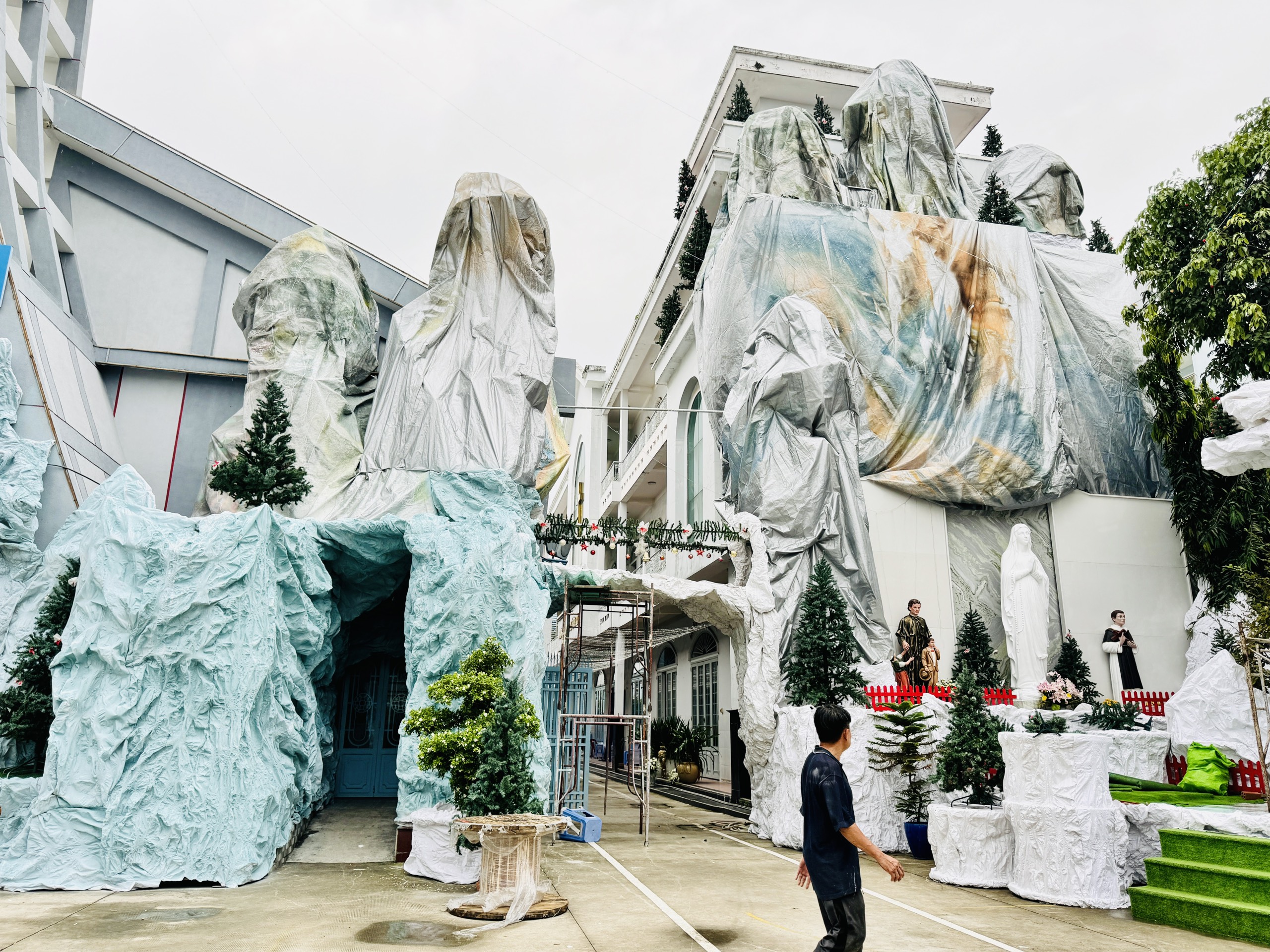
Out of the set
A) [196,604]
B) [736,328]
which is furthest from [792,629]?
[196,604]

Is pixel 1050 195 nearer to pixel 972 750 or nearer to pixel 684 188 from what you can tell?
pixel 684 188

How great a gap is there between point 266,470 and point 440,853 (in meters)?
5.65

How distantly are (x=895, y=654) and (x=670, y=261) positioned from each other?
13185 millimetres

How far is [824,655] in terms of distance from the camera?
13.4 meters

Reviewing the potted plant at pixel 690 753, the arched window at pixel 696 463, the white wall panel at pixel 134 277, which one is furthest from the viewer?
the arched window at pixel 696 463

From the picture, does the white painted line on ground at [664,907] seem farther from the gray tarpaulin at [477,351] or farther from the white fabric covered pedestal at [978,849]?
the gray tarpaulin at [477,351]

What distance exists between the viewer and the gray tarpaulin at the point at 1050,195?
21453mm

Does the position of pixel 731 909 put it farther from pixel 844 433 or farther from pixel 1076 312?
pixel 1076 312

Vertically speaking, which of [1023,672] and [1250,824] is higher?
[1023,672]

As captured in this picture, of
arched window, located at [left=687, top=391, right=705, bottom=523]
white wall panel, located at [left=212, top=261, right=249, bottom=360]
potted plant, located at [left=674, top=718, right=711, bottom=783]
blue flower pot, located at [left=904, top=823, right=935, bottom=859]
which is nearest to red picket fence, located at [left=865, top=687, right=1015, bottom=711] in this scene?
blue flower pot, located at [left=904, top=823, right=935, bottom=859]

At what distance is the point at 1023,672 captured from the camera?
15.4m

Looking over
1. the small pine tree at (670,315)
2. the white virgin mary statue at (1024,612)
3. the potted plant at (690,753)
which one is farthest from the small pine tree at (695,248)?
the potted plant at (690,753)

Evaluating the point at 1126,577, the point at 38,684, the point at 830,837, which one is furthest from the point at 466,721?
the point at 1126,577

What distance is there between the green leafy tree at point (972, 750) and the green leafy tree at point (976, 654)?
16.1ft
